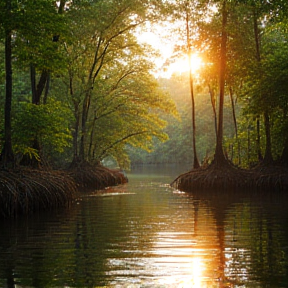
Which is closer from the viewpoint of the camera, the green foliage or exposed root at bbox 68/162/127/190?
the green foliage

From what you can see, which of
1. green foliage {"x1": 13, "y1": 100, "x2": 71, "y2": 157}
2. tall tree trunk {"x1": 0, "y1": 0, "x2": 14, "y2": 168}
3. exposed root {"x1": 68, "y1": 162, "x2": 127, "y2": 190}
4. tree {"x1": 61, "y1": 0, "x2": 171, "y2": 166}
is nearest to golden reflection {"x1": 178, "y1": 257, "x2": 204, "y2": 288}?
tall tree trunk {"x1": 0, "y1": 0, "x2": 14, "y2": 168}

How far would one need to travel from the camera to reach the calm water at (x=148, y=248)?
6621 mm

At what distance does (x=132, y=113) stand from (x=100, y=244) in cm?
2389

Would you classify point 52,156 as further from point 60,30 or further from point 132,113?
point 60,30

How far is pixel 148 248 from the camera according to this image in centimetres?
884

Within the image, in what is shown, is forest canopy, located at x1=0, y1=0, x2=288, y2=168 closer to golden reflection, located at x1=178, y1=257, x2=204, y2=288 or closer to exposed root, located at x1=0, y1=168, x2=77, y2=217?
exposed root, located at x1=0, y1=168, x2=77, y2=217

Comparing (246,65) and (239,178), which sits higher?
(246,65)

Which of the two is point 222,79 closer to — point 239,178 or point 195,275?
point 239,178

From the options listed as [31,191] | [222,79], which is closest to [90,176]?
[222,79]

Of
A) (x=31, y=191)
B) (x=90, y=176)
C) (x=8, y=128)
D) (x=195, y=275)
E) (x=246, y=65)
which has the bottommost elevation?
(x=195, y=275)

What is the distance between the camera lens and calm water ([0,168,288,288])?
662cm

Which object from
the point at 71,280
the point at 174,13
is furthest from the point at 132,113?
the point at 71,280

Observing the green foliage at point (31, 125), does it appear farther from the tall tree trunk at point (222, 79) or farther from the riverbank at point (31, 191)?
the tall tree trunk at point (222, 79)

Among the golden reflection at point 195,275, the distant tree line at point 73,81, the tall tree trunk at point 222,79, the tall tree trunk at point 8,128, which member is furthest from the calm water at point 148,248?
the tall tree trunk at point 222,79
